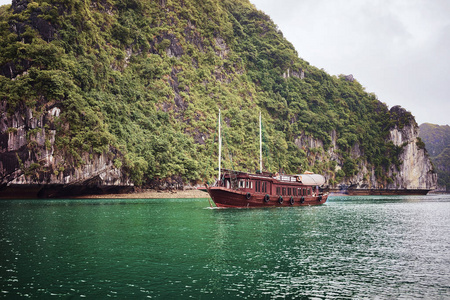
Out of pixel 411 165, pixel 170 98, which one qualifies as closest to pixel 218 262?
pixel 170 98

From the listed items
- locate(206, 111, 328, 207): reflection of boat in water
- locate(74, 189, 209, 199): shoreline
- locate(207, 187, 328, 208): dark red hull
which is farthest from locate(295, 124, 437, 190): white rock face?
locate(207, 187, 328, 208): dark red hull

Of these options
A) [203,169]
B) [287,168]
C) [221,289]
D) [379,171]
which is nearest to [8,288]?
[221,289]

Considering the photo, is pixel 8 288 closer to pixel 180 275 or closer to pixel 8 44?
pixel 180 275

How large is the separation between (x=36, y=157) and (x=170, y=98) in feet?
135

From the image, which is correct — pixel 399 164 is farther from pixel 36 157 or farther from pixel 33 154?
pixel 33 154

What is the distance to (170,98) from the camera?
91.6m

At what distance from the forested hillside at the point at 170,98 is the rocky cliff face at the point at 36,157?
16 cm

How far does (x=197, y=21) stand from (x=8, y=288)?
354 ft

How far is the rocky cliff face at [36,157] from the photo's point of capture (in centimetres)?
5419

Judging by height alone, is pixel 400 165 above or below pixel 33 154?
above

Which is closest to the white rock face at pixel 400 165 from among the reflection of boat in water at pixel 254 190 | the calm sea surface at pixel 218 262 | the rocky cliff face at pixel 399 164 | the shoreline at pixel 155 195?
the rocky cliff face at pixel 399 164

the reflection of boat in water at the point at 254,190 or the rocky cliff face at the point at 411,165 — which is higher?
the rocky cliff face at the point at 411,165

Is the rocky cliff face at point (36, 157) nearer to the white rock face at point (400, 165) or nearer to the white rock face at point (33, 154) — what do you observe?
the white rock face at point (33, 154)

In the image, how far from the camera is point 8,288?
1185 cm
